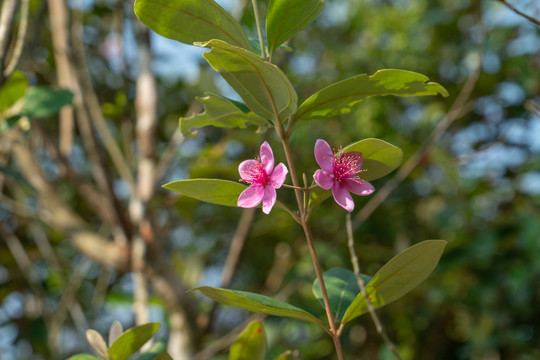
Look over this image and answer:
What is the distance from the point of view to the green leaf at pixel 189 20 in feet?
1.23

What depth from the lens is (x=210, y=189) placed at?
0.40m

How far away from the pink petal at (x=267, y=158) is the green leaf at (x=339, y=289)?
12cm

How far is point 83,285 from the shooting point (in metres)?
1.88

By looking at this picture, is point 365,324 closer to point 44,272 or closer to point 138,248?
point 138,248

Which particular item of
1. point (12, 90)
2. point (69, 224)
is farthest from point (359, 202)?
point (12, 90)

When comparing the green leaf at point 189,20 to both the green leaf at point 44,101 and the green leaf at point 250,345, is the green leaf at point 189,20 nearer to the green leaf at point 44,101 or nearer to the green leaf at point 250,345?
the green leaf at point 250,345

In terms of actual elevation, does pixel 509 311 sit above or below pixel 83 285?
above

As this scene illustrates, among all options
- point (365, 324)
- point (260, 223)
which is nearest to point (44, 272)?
point (260, 223)

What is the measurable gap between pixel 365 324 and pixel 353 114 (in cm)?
70

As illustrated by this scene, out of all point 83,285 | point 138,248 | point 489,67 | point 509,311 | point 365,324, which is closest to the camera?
point 138,248

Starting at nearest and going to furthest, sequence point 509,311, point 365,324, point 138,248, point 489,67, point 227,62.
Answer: point 227,62 < point 138,248 < point 509,311 < point 365,324 < point 489,67

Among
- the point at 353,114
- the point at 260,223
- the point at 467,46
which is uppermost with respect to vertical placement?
the point at 467,46

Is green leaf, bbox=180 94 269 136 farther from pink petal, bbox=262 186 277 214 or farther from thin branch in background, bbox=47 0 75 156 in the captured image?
thin branch in background, bbox=47 0 75 156

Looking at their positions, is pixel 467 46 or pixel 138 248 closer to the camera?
pixel 138 248
